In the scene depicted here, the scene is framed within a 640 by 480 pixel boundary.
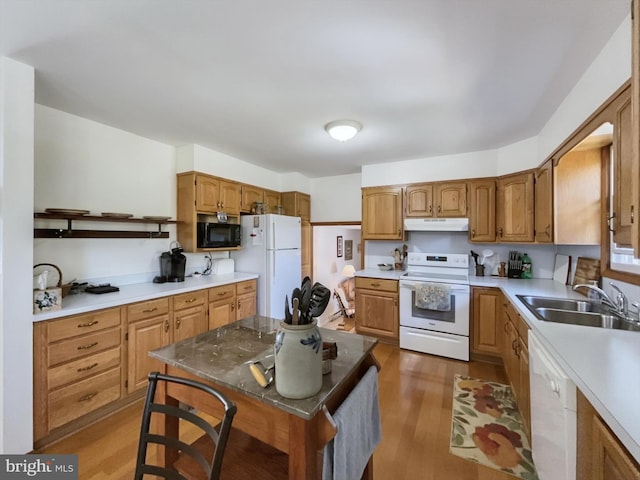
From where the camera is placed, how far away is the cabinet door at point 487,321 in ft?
9.61

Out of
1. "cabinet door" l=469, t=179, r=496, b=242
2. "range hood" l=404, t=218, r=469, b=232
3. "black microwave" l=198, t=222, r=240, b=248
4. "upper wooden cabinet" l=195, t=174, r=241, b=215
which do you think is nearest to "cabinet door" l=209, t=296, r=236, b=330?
"black microwave" l=198, t=222, r=240, b=248

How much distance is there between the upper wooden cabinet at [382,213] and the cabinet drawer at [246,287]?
1.72 meters

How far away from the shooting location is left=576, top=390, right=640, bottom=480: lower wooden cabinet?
77 centimetres

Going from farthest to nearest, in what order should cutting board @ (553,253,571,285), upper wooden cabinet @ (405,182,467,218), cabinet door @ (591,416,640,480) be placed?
upper wooden cabinet @ (405,182,467,218) < cutting board @ (553,253,571,285) < cabinet door @ (591,416,640,480)

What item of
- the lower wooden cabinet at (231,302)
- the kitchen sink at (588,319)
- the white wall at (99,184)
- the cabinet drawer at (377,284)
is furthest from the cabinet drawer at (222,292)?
the kitchen sink at (588,319)

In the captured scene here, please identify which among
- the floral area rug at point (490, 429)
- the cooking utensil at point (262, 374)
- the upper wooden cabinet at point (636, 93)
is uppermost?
the upper wooden cabinet at point (636, 93)

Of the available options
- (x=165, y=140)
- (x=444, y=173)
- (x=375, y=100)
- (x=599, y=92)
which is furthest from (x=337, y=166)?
(x=599, y=92)

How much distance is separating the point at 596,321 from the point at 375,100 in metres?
2.19

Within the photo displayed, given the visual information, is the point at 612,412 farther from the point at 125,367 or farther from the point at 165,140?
the point at 165,140

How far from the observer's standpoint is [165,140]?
119 inches

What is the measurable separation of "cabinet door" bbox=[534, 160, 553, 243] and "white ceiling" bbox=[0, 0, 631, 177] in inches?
18.5

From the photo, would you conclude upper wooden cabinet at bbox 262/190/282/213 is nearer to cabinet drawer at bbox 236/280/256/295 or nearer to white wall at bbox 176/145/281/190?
A: white wall at bbox 176/145/281/190

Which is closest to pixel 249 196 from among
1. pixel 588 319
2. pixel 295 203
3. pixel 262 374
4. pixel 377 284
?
pixel 295 203

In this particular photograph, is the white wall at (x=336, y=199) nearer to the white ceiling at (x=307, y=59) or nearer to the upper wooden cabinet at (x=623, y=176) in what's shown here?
the white ceiling at (x=307, y=59)
